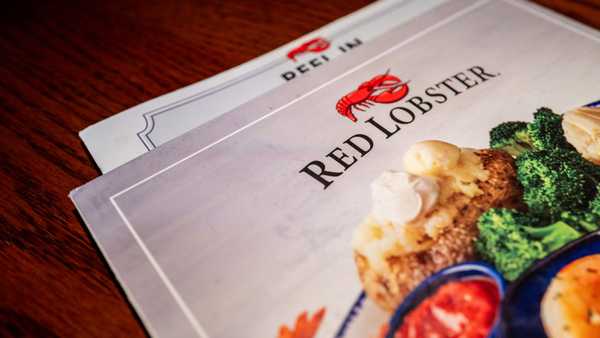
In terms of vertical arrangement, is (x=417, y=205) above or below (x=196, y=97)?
below

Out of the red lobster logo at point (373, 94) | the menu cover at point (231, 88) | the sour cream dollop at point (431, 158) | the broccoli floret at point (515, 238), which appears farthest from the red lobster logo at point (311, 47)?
the broccoli floret at point (515, 238)

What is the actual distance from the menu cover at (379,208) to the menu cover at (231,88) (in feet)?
0.14

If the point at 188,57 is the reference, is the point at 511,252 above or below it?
below

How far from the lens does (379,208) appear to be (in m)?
0.48

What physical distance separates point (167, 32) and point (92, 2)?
0.54 feet

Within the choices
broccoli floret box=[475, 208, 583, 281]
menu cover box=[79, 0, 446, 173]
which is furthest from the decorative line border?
broccoli floret box=[475, 208, 583, 281]

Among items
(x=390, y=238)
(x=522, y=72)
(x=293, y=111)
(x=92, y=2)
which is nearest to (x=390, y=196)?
(x=390, y=238)

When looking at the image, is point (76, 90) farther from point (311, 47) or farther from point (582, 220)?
point (582, 220)

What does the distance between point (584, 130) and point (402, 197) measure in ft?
0.84

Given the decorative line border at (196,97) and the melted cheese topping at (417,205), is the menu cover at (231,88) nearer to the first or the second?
the decorative line border at (196,97)

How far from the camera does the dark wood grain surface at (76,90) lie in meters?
0.45

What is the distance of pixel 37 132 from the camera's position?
23.4 inches

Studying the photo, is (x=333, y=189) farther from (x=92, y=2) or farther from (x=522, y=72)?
(x=92, y=2)

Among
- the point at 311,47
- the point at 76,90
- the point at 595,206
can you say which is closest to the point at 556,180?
the point at 595,206
